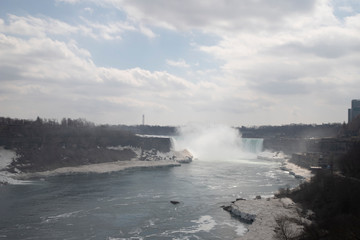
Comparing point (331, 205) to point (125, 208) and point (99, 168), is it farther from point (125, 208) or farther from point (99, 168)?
point (99, 168)

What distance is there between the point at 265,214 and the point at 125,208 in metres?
8.98

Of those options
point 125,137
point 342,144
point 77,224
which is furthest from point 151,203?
point 125,137

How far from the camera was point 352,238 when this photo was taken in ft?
41.7

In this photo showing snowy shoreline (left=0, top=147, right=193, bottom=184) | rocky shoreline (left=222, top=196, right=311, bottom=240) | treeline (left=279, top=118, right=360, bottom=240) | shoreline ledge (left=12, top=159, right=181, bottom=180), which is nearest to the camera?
treeline (left=279, top=118, right=360, bottom=240)

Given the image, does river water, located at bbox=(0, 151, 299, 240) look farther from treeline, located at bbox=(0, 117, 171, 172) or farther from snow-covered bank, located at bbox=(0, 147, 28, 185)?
treeline, located at bbox=(0, 117, 171, 172)

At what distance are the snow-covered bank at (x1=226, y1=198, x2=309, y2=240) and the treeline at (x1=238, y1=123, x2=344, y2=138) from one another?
5712 cm

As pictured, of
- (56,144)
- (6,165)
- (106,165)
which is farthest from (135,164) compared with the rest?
(6,165)

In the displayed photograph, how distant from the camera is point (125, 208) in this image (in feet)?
76.5

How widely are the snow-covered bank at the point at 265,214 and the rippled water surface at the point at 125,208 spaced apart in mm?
749

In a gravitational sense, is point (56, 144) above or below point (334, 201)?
above

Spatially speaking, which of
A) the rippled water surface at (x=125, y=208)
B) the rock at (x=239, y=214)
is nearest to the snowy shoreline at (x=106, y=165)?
the rippled water surface at (x=125, y=208)

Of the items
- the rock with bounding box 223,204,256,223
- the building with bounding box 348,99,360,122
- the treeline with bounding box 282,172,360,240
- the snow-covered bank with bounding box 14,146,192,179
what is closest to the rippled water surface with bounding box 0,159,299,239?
the rock with bounding box 223,204,256,223

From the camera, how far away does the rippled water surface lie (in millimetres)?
17844

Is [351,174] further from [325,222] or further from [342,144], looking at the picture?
[342,144]
